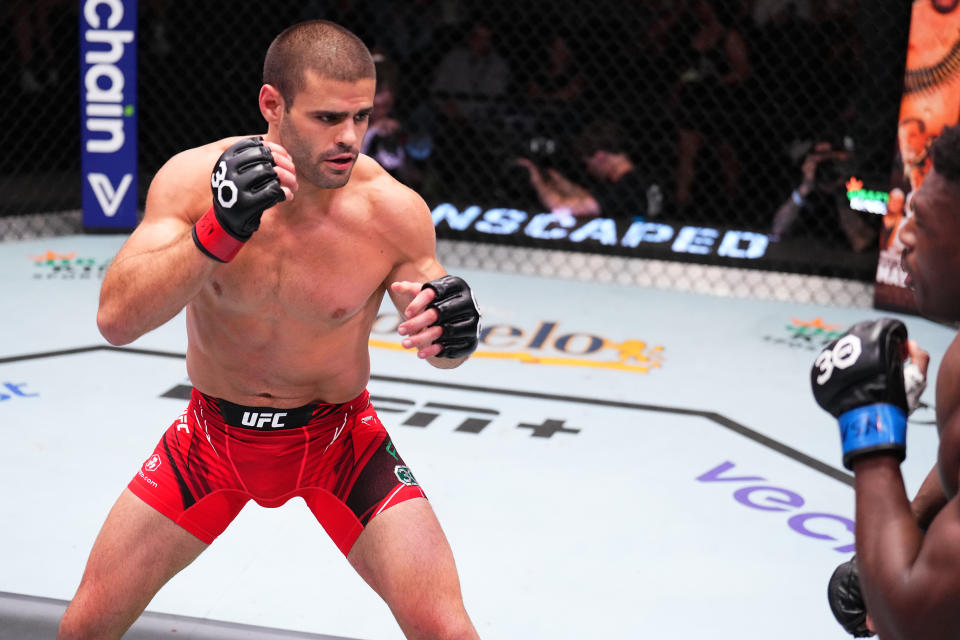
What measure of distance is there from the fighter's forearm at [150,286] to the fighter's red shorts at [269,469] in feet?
1.01

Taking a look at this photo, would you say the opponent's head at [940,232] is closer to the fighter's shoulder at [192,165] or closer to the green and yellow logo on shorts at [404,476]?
the green and yellow logo on shorts at [404,476]

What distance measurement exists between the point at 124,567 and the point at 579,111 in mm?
4616

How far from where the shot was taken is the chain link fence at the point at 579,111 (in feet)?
18.8

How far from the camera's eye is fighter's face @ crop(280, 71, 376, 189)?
1.89 m

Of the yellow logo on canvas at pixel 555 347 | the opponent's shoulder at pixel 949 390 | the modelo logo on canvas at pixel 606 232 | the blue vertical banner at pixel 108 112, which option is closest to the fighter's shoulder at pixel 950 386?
the opponent's shoulder at pixel 949 390

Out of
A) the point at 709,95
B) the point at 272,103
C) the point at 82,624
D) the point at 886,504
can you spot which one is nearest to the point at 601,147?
the point at 709,95

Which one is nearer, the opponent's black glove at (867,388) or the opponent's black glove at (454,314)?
the opponent's black glove at (867,388)

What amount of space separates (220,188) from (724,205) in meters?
4.66

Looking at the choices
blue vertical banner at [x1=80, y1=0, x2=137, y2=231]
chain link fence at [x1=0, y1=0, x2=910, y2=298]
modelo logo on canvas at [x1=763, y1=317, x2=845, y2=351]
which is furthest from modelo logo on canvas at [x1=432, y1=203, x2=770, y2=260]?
blue vertical banner at [x1=80, y1=0, x2=137, y2=231]

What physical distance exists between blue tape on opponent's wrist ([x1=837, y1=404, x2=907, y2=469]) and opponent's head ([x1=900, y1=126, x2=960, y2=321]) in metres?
0.13

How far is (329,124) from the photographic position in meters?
1.90

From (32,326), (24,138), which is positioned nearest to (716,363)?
(32,326)

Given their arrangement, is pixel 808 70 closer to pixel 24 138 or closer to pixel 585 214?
pixel 585 214

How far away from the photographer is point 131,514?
1.94 meters
